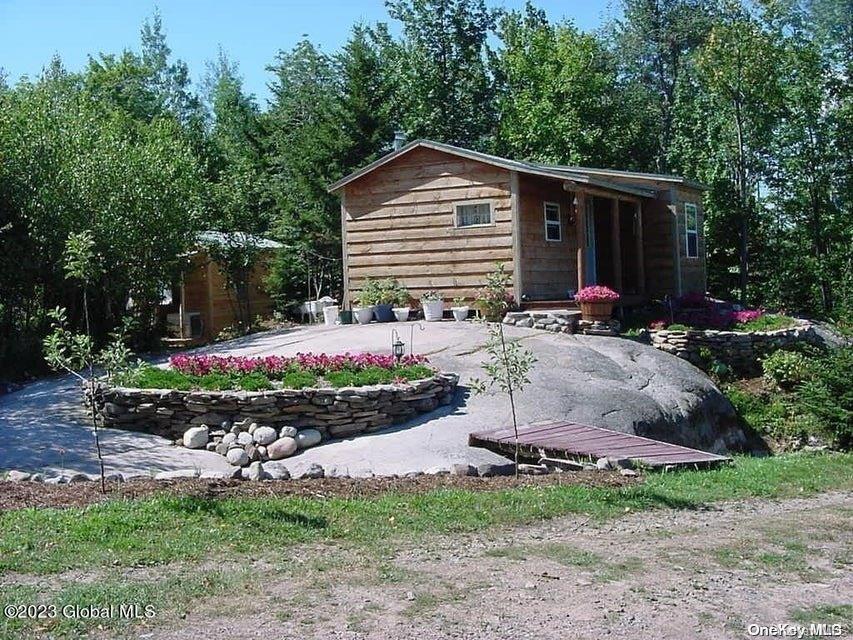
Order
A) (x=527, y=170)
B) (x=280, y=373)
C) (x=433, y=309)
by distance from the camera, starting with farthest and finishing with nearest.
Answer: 1. (x=433, y=309)
2. (x=527, y=170)
3. (x=280, y=373)

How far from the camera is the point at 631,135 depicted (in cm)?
3300

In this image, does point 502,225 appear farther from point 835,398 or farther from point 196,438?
point 196,438

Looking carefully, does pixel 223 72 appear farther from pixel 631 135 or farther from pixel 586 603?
pixel 586 603

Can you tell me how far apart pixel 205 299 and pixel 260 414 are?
44.8 ft

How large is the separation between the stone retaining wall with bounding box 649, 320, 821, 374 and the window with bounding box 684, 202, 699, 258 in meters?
4.28

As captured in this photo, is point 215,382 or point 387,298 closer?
point 215,382

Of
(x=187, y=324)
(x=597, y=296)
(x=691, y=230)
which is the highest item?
(x=691, y=230)

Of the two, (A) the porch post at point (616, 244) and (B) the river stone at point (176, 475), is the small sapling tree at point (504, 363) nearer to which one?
(A) the porch post at point (616, 244)

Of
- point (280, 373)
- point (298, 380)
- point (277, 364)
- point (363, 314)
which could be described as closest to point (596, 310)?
point (363, 314)

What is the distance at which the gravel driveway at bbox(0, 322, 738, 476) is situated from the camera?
1006cm

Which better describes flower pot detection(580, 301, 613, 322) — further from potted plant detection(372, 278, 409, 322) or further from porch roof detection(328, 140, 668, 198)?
potted plant detection(372, 278, 409, 322)

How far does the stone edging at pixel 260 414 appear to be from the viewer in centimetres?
1095

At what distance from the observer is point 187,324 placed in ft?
76.2

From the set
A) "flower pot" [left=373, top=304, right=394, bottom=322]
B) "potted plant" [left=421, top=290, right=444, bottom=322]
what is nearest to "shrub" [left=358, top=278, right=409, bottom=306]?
"flower pot" [left=373, top=304, right=394, bottom=322]
